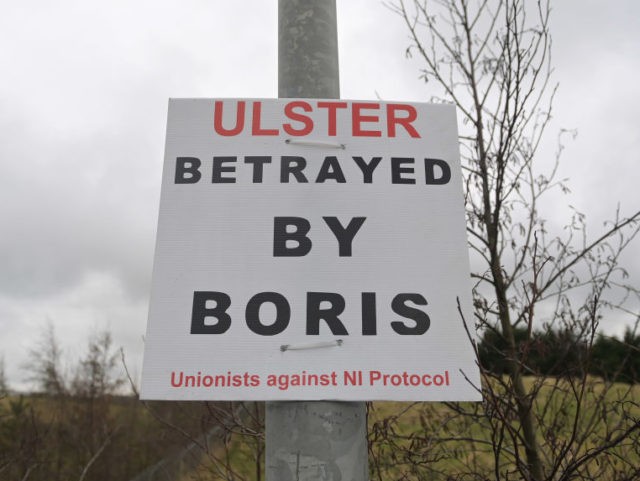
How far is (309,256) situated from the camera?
179 cm

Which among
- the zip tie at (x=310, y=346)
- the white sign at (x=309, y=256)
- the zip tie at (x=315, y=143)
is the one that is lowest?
the zip tie at (x=310, y=346)

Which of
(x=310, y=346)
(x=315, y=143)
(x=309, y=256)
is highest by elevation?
(x=315, y=143)

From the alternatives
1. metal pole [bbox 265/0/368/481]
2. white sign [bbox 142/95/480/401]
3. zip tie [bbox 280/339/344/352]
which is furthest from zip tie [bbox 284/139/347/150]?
metal pole [bbox 265/0/368/481]

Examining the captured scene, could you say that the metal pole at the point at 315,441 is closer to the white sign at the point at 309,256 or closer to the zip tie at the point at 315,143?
the white sign at the point at 309,256

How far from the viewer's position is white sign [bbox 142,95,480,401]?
1.67 meters

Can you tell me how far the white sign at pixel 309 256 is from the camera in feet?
5.48

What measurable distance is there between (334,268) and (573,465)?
1076 mm

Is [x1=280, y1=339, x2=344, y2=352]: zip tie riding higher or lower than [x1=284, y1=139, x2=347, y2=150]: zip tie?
lower

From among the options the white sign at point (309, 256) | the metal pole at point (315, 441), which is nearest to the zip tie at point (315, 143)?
the white sign at point (309, 256)

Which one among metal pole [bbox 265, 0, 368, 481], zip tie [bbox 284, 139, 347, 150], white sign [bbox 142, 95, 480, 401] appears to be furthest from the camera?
zip tie [bbox 284, 139, 347, 150]

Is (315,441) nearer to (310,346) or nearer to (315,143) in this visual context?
(310,346)

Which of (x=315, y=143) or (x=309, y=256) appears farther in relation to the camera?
(x=315, y=143)

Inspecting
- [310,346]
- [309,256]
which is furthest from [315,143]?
[310,346]

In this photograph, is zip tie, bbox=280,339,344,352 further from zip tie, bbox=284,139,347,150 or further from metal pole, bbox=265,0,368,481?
zip tie, bbox=284,139,347,150
